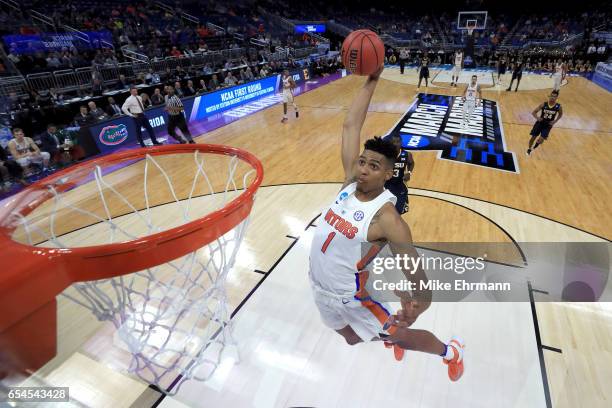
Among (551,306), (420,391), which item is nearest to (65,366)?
(420,391)

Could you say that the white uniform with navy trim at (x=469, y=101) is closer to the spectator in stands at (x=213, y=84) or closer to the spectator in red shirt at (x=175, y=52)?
the spectator in stands at (x=213, y=84)

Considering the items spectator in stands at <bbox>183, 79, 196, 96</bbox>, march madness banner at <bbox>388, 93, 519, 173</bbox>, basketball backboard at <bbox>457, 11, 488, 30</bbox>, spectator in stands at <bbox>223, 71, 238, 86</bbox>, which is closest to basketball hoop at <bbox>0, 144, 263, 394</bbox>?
march madness banner at <bbox>388, 93, 519, 173</bbox>

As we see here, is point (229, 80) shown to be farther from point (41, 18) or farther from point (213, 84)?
point (41, 18)

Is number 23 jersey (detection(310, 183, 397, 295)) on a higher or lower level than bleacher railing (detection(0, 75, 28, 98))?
lower

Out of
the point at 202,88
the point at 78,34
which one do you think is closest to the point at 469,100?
the point at 202,88

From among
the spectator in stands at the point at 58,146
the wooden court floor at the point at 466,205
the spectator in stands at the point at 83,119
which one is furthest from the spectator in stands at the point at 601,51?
the spectator in stands at the point at 58,146

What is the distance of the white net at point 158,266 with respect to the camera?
8.32 feet

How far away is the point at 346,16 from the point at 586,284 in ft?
105

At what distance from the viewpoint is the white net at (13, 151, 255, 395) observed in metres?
2.54

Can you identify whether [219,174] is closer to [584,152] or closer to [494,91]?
[584,152]

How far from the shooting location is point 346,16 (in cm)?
3070

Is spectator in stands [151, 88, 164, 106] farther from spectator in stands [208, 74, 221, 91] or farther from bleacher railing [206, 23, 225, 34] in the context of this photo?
bleacher railing [206, 23, 225, 34]

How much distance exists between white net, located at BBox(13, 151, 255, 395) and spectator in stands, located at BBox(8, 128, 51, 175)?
92 cm

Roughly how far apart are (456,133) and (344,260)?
8.15 metres
